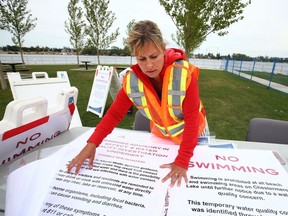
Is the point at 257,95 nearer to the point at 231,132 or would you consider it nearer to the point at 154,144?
the point at 231,132

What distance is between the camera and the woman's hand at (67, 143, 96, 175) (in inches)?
34.4

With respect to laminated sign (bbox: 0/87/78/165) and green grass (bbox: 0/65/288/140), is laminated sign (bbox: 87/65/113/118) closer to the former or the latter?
green grass (bbox: 0/65/288/140)

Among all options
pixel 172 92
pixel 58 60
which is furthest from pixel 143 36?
A: pixel 58 60

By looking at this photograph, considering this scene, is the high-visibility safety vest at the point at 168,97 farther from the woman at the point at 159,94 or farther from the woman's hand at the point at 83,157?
the woman's hand at the point at 83,157

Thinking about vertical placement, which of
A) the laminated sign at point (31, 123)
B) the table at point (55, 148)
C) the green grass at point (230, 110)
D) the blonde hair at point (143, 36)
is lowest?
the green grass at point (230, 110)

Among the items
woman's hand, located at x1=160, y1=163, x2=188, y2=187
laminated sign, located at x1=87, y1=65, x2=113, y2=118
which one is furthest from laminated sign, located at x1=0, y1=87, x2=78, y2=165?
laminated sign, located at x1=87, y1=65, x2=113, y2=118

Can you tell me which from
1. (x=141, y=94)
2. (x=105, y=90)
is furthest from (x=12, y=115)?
(x=105, y=90)

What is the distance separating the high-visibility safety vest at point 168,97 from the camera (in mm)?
1148

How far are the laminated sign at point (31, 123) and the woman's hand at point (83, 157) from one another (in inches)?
12.3

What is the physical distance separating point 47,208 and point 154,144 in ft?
2.06

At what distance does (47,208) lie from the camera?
0.65 metres

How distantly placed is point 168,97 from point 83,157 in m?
0.61

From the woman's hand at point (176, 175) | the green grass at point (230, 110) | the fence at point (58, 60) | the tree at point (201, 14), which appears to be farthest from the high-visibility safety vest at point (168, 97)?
the fence at point (58, 60)

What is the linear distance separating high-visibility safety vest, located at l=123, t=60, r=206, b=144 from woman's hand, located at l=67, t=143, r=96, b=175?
1.45 ft
